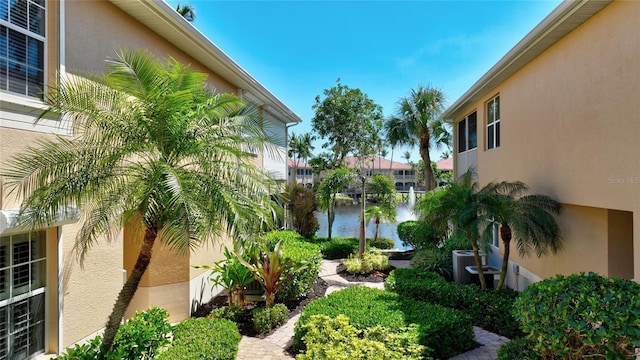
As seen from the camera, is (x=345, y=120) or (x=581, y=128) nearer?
(x=581, y=128)

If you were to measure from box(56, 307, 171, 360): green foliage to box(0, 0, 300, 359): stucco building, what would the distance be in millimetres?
728

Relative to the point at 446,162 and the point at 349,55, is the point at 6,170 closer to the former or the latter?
the point at 349,55

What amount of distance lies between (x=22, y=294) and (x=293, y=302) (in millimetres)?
6426

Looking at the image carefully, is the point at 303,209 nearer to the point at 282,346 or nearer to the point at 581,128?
the point at 282,346

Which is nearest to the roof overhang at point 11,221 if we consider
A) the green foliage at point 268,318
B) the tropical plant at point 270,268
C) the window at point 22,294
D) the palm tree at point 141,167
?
the palm tree at point 141,167

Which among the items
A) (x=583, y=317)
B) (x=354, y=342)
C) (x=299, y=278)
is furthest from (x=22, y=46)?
(x=583, y=317)

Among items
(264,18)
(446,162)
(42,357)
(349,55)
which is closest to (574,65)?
(264,18)

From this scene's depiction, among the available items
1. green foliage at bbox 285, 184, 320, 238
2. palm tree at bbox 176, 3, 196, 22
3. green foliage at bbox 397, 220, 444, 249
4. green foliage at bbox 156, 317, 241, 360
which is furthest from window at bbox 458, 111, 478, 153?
palm tree at bbox 176, 3, 196, 22

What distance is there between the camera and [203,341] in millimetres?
6172

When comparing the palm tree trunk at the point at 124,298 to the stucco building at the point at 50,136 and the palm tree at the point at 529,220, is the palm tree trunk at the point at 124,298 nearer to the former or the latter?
the stucco building at the point at 50,136

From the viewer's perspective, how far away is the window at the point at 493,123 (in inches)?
469

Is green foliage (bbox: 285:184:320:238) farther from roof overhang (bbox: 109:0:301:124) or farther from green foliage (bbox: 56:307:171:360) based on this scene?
green foliage (bbox: 56:307:171:360)

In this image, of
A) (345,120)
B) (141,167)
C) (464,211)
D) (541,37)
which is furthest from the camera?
(345,120)

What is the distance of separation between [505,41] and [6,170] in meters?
12.9
